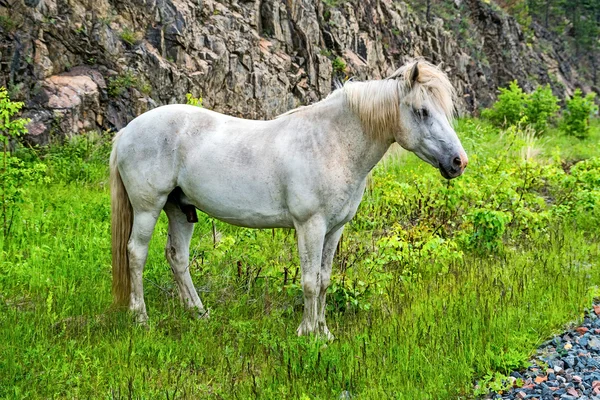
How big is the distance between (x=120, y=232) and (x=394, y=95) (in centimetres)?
265

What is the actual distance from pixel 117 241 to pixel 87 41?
741 centimetres

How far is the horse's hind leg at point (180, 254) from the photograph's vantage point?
4.92 m

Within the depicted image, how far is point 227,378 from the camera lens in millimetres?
3648

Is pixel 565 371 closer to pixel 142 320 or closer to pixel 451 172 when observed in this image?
pixel 451 172

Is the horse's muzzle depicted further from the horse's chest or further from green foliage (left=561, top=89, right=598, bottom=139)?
green foliage (left=561, top=89, right=598, bottom=139)

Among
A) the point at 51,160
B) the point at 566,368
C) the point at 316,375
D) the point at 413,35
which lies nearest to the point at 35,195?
the point at 51,160

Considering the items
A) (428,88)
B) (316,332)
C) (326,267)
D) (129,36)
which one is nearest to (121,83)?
(129,36)

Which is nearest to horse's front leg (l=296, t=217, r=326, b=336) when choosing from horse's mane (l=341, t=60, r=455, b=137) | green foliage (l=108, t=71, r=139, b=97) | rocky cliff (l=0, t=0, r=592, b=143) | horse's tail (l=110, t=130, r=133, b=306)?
horse's mane (l=341, t=60, r=455, b=137)

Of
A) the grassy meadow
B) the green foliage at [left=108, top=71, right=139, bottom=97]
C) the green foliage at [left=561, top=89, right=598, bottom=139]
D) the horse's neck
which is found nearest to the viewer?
the grassy meadow

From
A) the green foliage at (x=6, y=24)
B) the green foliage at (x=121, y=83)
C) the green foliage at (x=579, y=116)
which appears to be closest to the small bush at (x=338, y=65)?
the green foliage at (x=121, y=83)

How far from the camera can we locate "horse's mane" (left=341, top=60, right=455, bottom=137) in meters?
3.99

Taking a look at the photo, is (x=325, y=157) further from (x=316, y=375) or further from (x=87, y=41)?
(x=87, y=41)

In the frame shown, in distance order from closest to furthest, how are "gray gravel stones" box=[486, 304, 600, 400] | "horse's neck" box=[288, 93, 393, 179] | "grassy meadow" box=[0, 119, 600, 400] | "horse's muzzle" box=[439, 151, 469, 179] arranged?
1. "gray gravel stones" box=[486, 304, 600, 400]
2. "grassy meadow" box=[0, 119, 600, 400]
3. "horse's muzzle" box=[439, 151, 469, 179]
4. "horse's neck" box=[288, 93, 393, 179]

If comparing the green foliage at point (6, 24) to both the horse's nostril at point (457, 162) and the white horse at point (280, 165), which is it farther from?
the horse's nostril at point (457, 162)
